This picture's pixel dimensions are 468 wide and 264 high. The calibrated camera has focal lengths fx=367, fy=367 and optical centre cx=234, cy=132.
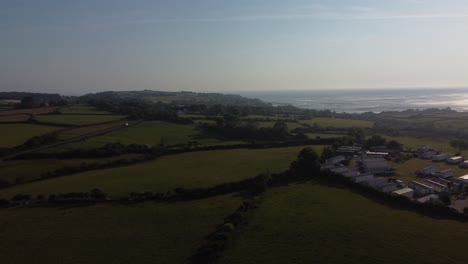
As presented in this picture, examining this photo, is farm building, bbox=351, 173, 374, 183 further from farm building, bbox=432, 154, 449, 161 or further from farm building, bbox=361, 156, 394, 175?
farm building, bbox=432, 154, 449, 161

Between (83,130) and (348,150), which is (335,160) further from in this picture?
(83,130)

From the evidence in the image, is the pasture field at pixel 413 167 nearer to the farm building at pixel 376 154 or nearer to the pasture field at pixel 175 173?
the farm building at pixel 376 154

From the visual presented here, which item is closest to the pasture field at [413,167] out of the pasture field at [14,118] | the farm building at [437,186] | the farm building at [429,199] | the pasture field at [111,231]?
the farm building at [437,186]

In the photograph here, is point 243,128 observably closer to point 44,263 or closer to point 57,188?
point 57,188

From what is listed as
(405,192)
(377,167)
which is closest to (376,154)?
(377,167)

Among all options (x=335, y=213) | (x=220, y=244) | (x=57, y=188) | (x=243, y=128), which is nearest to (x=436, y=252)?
(x=335, y=213)

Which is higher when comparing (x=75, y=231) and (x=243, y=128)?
(x=243, y=128)
